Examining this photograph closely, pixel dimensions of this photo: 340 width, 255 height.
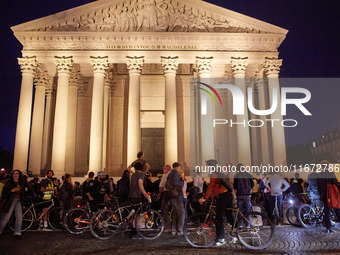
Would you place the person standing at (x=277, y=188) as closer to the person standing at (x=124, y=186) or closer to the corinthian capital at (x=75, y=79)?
the person standing at (x=124, y=186)

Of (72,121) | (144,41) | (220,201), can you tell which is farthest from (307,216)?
(72,121)

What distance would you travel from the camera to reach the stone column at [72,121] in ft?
95.7

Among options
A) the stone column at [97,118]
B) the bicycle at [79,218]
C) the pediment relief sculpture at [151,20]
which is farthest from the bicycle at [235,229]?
the pediment relief sculpture at [151,20]

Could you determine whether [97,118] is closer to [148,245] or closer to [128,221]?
[128,221]

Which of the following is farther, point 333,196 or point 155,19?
point 155,19

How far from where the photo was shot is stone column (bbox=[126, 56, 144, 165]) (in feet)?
83.8

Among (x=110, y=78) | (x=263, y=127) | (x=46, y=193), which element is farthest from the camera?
(x=110, y=78)

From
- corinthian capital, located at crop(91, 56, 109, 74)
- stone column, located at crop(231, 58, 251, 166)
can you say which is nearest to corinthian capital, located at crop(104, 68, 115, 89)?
corinthian capital, located at crop(91, 56, 109, 74)

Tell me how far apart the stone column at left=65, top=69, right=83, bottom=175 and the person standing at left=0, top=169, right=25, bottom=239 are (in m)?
18.9

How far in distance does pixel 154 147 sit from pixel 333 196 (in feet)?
76.9

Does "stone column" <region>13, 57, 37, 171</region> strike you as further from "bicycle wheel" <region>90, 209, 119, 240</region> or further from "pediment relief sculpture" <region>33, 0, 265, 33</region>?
"bicycle wheel" <region>90, 209, 119, 240</region>

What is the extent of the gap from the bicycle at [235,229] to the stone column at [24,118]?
2070 centimetres

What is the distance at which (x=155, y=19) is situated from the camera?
89.1 ft

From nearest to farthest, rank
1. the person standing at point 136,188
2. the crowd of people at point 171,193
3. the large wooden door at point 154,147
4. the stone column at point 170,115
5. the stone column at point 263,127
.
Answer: the crowd of people at point 171,193 < the person standing at point 136,188 < the stone column at point 170,115 < the stone column at point 263,127 < the large wooden door at point 154,147
